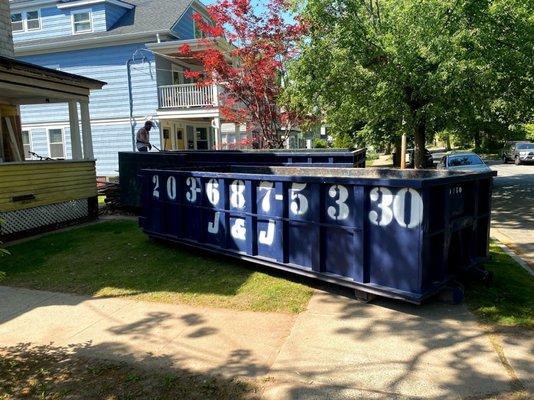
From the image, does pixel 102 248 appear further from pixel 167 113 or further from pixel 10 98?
pixel 167 113

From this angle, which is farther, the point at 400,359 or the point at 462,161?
the point at 462,161

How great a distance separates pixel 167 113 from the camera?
21375mm

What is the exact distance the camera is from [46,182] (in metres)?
10.6

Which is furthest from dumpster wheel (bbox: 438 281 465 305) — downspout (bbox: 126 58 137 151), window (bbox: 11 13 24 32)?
window (bbox: 11 13 24 32)

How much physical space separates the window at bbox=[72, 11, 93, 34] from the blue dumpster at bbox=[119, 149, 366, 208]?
1468cm

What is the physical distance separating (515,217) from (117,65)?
18.6 m

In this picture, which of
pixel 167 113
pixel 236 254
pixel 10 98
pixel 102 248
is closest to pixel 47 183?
pixel 102 248

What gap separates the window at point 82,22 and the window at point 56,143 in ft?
17.5

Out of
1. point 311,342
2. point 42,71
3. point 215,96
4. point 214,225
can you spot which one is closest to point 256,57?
point 215,96

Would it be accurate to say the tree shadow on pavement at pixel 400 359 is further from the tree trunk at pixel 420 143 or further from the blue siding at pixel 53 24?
the blue siding at pixel 53 24

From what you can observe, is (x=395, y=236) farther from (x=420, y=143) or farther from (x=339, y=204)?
(x=420, y=143)

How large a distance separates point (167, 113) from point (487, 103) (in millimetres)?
14121

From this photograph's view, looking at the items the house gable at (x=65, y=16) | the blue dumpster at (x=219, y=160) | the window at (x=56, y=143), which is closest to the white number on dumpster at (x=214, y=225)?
the blue dumpster at (x=219, y=160)

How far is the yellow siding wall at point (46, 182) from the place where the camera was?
957 centimetres
